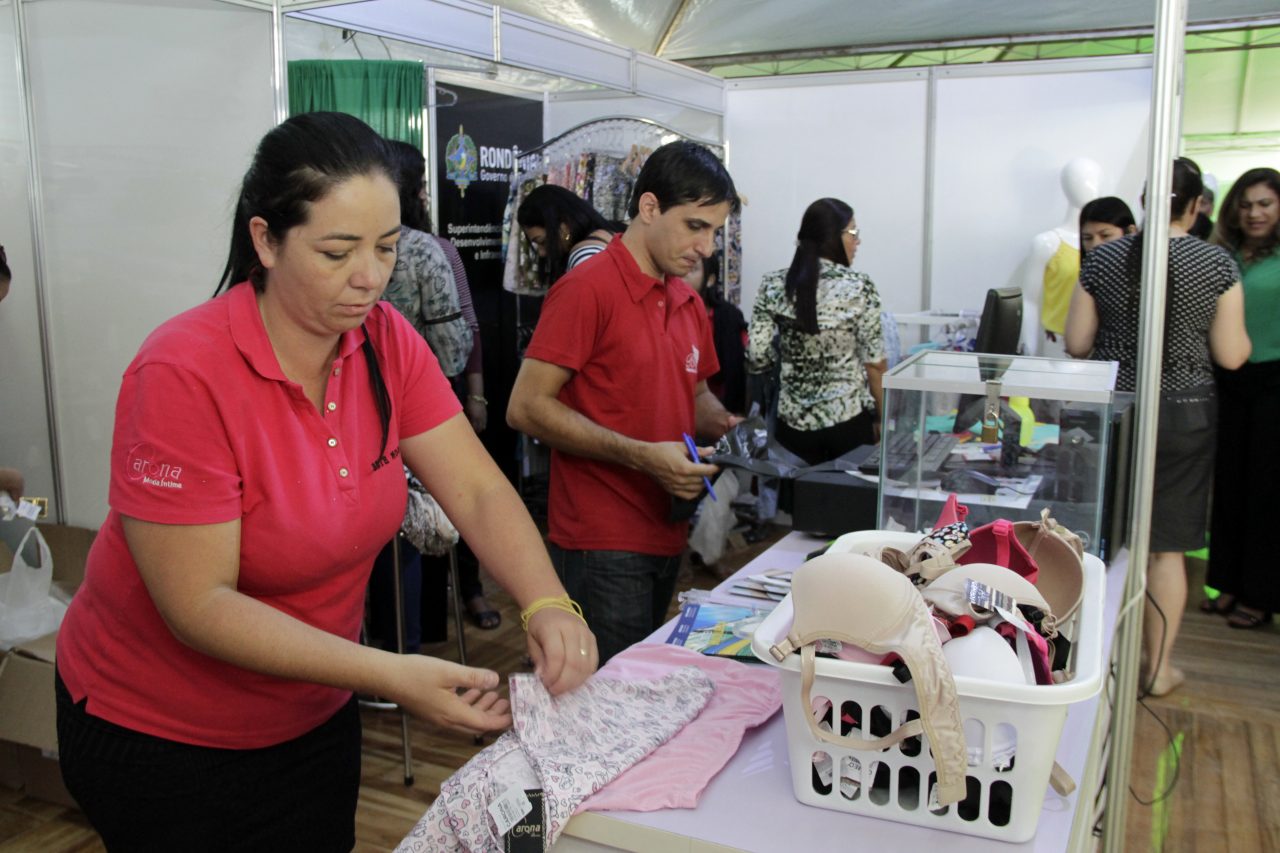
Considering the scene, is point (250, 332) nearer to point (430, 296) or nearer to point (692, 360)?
point (692, 360)

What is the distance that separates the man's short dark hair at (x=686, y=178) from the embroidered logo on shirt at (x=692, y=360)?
32cm

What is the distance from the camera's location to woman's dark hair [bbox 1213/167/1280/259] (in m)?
3.57

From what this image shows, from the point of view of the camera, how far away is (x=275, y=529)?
47.1 inches

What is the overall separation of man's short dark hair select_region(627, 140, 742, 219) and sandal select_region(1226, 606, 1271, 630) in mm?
3050

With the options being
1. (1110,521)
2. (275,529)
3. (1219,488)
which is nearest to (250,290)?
(275,529)

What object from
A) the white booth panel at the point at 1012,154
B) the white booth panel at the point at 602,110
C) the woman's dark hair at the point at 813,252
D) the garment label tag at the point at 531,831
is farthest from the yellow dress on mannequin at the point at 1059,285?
the garment label tag at the point at 531,831

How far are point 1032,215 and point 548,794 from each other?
5058 mm

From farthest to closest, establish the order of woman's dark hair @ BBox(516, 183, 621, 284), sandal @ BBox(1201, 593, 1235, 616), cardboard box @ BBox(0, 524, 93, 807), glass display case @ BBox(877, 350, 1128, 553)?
sandal @ BBox(1201, 593, 1235, 616) → woman's dark hair @ BBox(516, 183, 621, 284) → cardboard box @ BBox(0, 524, 93, 807) → glass display case @ BBox(877, 350, 1128, 553)

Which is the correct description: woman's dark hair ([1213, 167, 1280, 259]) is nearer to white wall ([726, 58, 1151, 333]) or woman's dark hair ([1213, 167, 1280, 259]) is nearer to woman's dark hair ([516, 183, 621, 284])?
white wall ([726, 58, 1151, 333])

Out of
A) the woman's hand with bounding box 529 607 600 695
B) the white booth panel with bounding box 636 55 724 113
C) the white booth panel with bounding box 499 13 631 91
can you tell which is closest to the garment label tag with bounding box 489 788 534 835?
the woman's hand with bounding box 529 607 600 695

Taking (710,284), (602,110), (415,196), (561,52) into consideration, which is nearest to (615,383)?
(415,196)

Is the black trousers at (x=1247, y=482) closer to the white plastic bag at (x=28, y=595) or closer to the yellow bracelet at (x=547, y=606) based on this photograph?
the yellow bracelet at (x=547, y=606)

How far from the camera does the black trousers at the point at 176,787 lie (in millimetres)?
1257

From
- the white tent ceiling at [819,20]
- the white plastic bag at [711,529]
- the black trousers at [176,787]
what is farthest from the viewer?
the white tent ceiling at [819,20]
